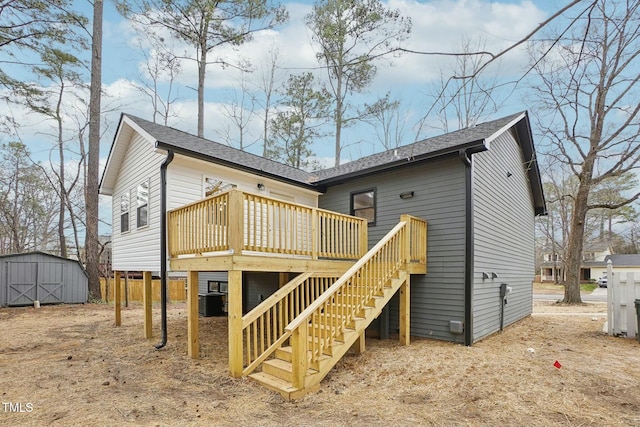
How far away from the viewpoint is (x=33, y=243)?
916 inches

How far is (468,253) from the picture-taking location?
22.9 ft

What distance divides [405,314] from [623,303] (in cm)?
474

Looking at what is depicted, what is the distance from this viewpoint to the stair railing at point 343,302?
14.9 ft

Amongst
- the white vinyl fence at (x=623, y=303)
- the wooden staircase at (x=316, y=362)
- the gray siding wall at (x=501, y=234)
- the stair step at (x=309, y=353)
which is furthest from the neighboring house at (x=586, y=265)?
the stair step at (x=309, y=353)

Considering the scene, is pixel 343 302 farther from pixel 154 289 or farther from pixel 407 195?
pixel 154 289

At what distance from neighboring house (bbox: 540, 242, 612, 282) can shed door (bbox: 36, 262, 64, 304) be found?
3937 centimetres

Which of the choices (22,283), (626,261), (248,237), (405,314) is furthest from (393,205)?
(626,261)

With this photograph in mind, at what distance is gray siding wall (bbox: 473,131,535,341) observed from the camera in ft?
24.4

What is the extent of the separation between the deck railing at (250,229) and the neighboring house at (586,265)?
35411mm

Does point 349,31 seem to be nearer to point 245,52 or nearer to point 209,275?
point 209,275

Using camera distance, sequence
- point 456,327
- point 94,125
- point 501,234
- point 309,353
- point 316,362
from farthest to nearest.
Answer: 1. point 94,125
2. point 501,234
3. point 456,327
4. point 309,353
5. point 316,362

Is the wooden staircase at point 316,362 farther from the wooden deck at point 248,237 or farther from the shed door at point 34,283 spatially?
the shed door at point 34,283

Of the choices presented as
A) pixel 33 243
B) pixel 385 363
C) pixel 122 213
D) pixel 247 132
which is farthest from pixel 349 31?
pixel 33 243

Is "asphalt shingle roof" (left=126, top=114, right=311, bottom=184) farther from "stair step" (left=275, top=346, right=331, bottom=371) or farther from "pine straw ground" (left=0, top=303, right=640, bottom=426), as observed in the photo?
"stair step" (left=275, top=346, right=331, bottom=371)
